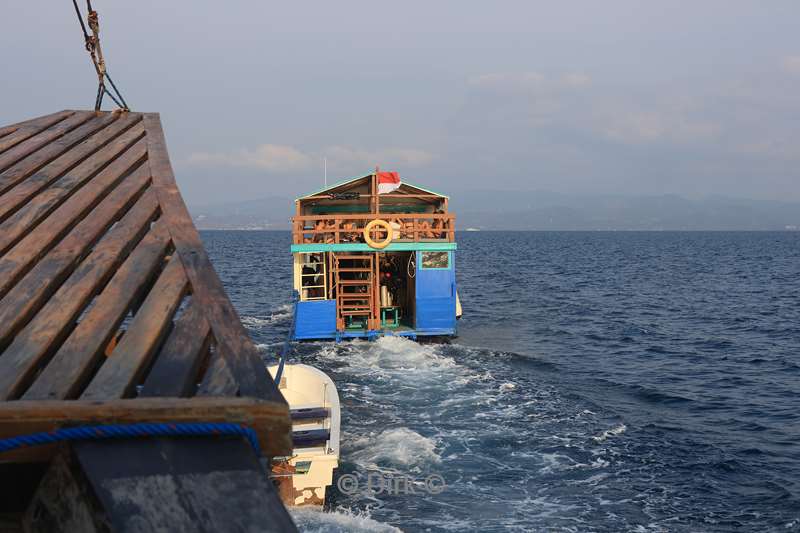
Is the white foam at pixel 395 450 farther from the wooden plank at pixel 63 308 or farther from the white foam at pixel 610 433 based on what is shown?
the wooden plank at pixel 63 308

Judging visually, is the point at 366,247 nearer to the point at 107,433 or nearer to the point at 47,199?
the point at 47,199

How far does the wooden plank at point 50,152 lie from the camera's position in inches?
190

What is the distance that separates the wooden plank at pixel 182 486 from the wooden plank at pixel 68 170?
2.64 m

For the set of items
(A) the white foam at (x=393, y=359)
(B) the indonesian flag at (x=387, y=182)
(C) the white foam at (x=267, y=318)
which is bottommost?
(C) the white foam at (x=267, y=318)

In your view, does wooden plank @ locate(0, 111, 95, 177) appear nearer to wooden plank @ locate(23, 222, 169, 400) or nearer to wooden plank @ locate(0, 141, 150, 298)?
wooden plank @ locate(0, 141, 150, 298)

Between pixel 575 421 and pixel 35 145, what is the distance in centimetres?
1267

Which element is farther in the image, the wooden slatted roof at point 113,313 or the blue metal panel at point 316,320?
the blue metal panel at point 316,320

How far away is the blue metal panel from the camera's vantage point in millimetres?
22156

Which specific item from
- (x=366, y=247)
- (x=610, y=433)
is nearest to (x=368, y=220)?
(x=366, y=247)

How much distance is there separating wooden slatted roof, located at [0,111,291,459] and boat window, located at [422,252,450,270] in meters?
17.7

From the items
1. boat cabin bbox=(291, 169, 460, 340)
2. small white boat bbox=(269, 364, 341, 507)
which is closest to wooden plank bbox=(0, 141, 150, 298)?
small white boat bbox=(269, 364, 341, 507)

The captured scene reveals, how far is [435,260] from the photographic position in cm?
2259

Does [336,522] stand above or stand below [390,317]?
below

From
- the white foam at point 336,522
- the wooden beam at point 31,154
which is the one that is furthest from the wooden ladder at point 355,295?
the wooden beam at point 31,154
